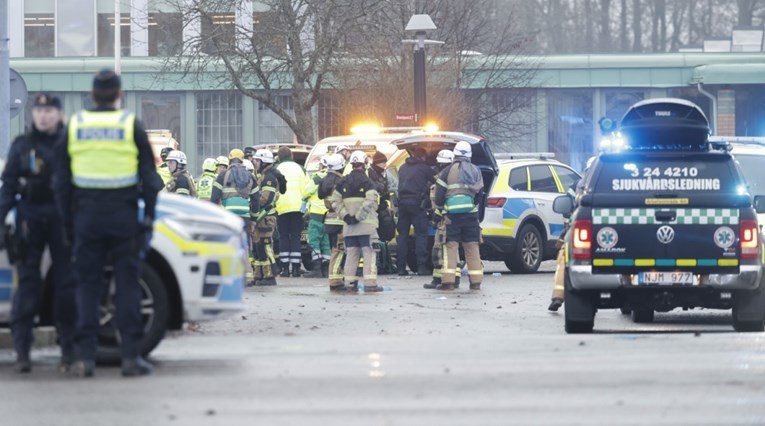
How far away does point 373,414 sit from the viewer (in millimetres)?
8641

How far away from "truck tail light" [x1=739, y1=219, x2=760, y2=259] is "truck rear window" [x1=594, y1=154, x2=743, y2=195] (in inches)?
12.2

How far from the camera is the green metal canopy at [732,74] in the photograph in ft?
136

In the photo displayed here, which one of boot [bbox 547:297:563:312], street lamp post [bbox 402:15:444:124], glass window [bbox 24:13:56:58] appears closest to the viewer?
boot [bbox 547:297:563:312]

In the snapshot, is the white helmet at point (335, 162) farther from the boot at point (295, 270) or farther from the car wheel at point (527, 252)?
the car wheel at point (527, 252)

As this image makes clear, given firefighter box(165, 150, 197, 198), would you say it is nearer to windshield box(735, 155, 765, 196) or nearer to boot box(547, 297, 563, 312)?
boot box(547, 297, 563, 312)

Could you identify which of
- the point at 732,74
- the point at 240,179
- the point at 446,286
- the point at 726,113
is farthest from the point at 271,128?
the point at 446,286

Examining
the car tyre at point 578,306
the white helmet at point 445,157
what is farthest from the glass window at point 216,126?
the car tyre at point 578,306

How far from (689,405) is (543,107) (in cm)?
3408

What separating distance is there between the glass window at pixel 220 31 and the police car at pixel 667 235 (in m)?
21.1

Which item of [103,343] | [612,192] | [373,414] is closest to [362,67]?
[612,192]

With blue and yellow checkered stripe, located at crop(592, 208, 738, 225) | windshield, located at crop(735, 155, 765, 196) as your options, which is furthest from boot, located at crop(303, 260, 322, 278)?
blue and yellow checkered stripe, located at crop(592, 208, 738, 225)

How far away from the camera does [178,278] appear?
10.8 m

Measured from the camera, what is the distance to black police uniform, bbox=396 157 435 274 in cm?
2302

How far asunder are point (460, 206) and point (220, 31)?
15445 mm
